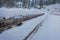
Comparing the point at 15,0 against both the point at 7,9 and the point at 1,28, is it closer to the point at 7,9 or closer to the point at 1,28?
the point at 7,9

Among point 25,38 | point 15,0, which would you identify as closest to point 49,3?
point 15,0

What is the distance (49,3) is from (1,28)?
22306 millimetres

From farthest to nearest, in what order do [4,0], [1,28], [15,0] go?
[15,0] < [4,0] < [1,28]

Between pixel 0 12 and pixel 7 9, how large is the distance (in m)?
0.45

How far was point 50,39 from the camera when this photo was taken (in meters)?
3.31

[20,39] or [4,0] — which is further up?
[4,0]

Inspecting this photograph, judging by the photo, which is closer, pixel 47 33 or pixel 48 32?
pixel 47 33

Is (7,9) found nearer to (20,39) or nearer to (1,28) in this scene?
(1,28)

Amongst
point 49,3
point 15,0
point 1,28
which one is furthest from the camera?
point 49,3

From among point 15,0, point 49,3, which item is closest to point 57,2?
point 49,3

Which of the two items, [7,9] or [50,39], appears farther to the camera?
[7,9]

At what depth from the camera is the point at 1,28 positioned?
3.14 metres

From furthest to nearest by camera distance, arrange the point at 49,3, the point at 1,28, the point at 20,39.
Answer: the point at 49,3
the point at 1,28
the point at 20,39

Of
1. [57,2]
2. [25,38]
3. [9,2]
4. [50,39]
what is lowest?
[57,2]
